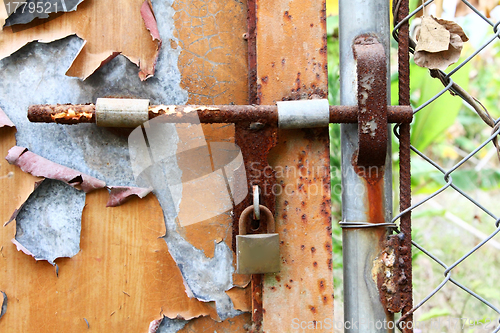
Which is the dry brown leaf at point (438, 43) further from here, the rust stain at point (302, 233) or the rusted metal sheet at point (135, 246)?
the rusted metal sheet at point (135, 246)

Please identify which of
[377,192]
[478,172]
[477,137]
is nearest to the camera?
[377,192]

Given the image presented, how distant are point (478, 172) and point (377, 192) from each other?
1.72m

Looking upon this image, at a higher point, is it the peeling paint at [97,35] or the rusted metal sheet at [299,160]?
the peeling paint at [97,35]

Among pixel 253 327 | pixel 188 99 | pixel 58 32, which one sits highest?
pixel 58 32

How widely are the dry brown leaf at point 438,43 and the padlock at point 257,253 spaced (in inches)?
17.1

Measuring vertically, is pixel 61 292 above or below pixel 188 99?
below

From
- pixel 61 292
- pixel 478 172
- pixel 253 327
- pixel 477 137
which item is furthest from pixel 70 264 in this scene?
pixel 477 137

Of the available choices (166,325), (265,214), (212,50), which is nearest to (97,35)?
(212,50)

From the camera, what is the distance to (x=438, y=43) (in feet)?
2.12

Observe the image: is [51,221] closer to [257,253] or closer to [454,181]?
[257,253]

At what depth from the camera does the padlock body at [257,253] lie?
2.08 ft

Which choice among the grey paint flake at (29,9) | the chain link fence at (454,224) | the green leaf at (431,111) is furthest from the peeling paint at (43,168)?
the green leaf at (431,111)

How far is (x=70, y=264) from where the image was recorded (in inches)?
28.1

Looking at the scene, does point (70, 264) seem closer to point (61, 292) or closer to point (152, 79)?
point (61, 292)
